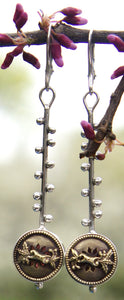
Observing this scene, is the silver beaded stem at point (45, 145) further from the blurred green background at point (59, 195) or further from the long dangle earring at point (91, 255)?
the blurred green background at point (59, 195)

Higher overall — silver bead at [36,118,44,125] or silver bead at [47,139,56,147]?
silver bead at [36,118,44,125]

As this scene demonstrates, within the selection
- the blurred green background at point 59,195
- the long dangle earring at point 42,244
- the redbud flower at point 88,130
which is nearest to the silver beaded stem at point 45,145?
the long dangle earring at point 42,244

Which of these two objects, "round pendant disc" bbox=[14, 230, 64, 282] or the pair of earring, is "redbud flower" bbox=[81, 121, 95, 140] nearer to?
the pair of earring

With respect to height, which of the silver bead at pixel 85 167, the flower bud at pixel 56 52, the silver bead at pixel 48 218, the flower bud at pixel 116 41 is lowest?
the silver bead at pixel 48 218

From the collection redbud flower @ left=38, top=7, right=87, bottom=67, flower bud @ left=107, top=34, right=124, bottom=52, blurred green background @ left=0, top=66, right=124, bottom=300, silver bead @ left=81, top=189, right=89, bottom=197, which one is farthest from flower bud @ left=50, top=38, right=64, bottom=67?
blurred green background @ left=0, top=66, right=124, bottom=300

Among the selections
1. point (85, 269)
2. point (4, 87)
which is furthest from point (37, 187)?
point (85, 269)

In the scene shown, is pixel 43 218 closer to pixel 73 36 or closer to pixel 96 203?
pixel 96 203
